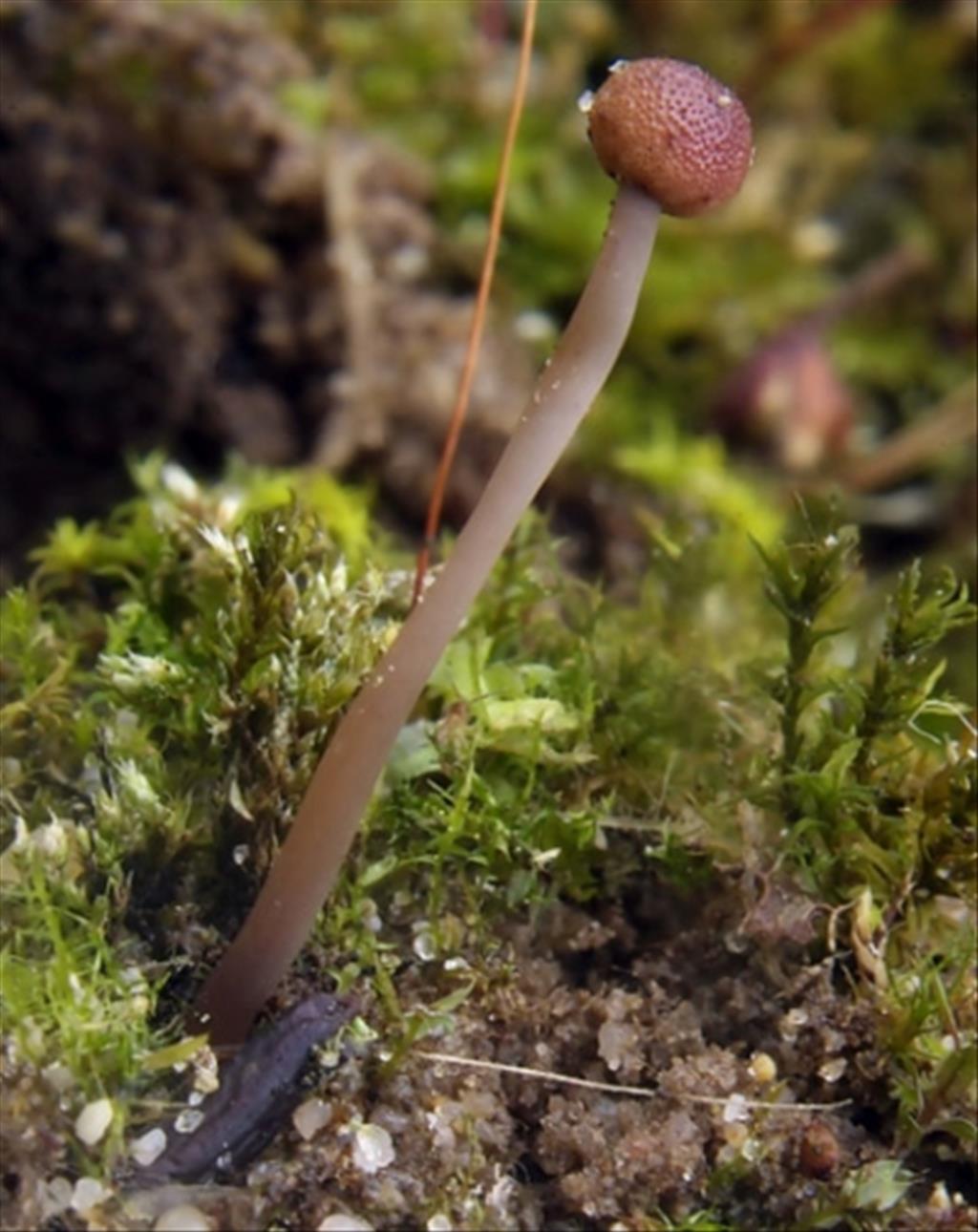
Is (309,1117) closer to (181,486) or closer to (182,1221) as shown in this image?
(182,1221)

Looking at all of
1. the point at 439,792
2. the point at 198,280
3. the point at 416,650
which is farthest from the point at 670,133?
the point at 198,280

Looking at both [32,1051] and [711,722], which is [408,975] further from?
[711,722]

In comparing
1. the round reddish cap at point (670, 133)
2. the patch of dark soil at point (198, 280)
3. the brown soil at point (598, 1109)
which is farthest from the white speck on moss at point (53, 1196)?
the patch of dark soil at point (198, 280)

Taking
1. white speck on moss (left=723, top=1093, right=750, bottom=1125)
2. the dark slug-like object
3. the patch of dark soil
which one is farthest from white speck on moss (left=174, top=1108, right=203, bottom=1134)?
the patch of dark soil

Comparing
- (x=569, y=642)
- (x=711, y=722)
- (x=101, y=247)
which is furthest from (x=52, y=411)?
(x=711, y=722)

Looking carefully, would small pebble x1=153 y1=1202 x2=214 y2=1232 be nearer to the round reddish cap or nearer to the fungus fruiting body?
the fungus fruiting body

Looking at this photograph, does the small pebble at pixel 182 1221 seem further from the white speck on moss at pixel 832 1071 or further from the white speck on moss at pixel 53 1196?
the white speck on moss at pixel 832 1071

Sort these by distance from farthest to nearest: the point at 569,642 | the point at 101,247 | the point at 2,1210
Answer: the point at 101,247, the point at 569,642, the point at 2,1210

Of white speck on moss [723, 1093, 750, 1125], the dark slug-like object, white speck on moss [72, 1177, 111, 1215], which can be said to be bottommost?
white speck on moss [723, 1093, 750, 1125]
